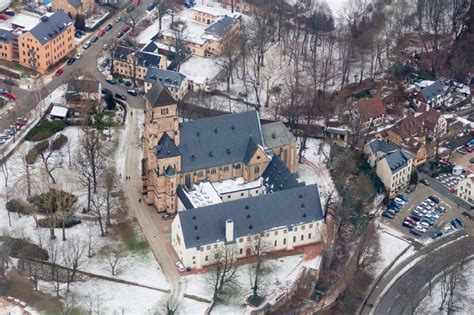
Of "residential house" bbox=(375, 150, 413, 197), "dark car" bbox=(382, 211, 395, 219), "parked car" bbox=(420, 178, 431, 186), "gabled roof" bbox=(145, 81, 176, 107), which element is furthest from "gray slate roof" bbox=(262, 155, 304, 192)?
"parked car" bbox=(420, 178, 431, 186)

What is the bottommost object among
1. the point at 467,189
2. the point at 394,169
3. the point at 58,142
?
the point at 467,189

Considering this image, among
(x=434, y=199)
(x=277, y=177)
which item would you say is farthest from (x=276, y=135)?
(x=434, y=199)

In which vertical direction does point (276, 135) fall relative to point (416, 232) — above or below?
above

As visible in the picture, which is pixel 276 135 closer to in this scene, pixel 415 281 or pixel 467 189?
pixel 415 281

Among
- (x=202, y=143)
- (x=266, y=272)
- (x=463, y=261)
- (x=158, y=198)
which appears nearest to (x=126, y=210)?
(x=158, y=198)

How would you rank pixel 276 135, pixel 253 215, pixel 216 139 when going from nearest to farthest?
pixel 253 215 → pixel 216 139 → pixel 276 135

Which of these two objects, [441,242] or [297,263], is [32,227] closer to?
[297,263]

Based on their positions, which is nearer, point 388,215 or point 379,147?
point 388,215
